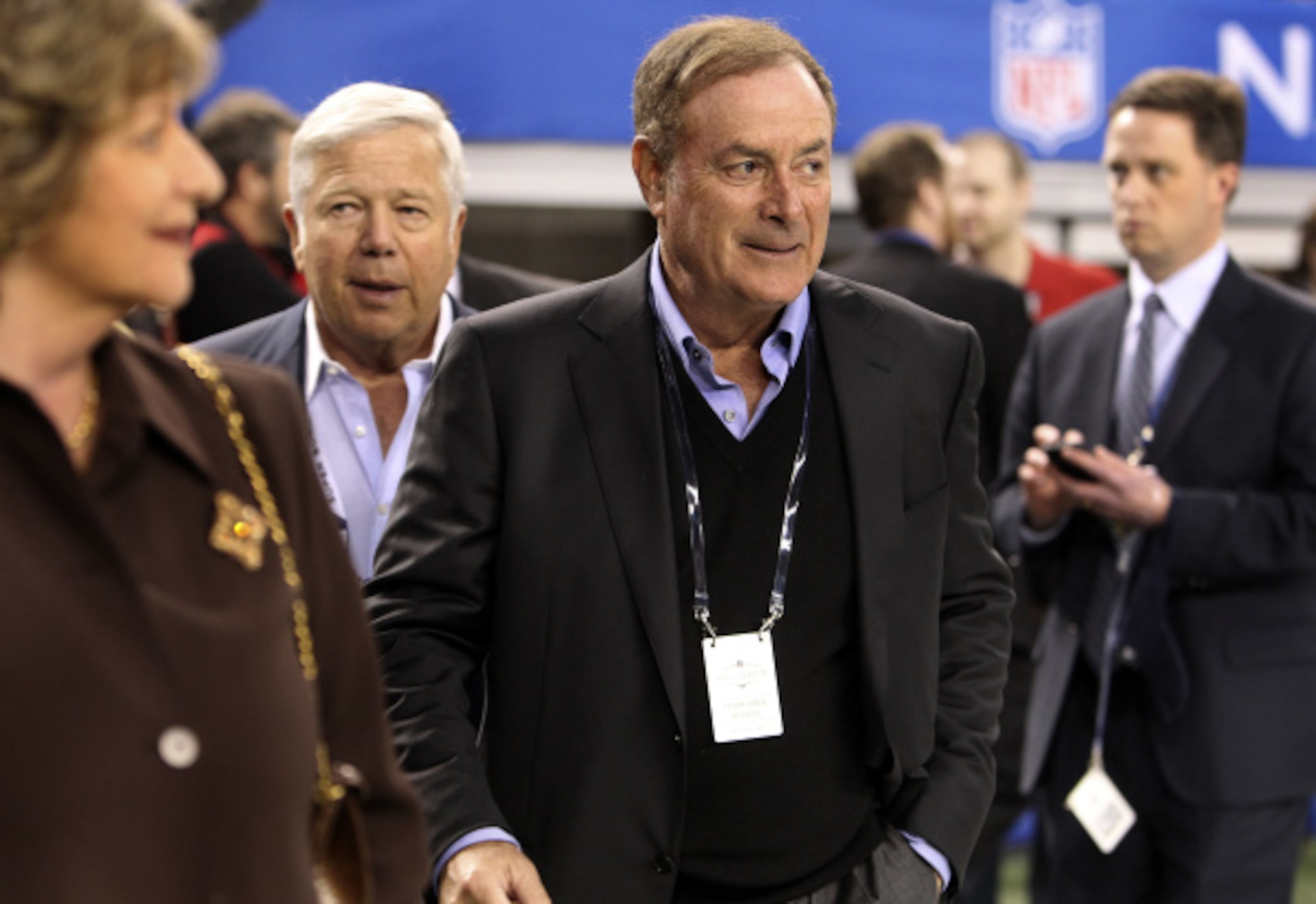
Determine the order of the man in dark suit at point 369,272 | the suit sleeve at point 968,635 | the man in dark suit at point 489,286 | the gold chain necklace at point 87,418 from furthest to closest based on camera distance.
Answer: the man in dark suit at point 489,286, the man in dark suit at point 369,272, the suit sleeve at point 968,635, the gold chain necklace at point 87,418

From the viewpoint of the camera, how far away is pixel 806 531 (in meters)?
2.89

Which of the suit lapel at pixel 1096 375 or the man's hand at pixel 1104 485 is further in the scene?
the suit lapel at pixel 1096 375

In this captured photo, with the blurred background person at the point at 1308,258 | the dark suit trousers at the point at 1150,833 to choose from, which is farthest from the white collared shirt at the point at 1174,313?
the blurred background person at the point at 1308,258

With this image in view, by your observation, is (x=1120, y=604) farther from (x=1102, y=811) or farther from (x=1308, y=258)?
(x=1308, y=258)

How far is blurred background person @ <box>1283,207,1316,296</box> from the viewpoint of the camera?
758cm

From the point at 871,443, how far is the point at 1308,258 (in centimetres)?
524

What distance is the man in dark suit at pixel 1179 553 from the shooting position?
4.50 metres

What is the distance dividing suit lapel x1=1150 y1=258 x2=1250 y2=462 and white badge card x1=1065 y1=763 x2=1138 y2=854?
0.77 meters

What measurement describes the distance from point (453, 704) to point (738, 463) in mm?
539

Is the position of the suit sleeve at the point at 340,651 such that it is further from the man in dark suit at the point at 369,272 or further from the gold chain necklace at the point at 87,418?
the man in dark suit at the point at 369,272

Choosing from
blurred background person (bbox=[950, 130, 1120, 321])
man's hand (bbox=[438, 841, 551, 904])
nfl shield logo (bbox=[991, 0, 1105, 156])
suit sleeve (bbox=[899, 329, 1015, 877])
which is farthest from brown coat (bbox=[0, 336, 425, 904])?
nfl shield logo (bbox=[991, 0, 1105, 156])

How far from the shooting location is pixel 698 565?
283cm

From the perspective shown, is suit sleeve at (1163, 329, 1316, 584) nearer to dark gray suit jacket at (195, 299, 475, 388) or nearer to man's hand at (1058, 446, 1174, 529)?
man's hand at (1058, 446, 1174, 529)

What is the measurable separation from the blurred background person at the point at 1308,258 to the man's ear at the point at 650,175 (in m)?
5.02
